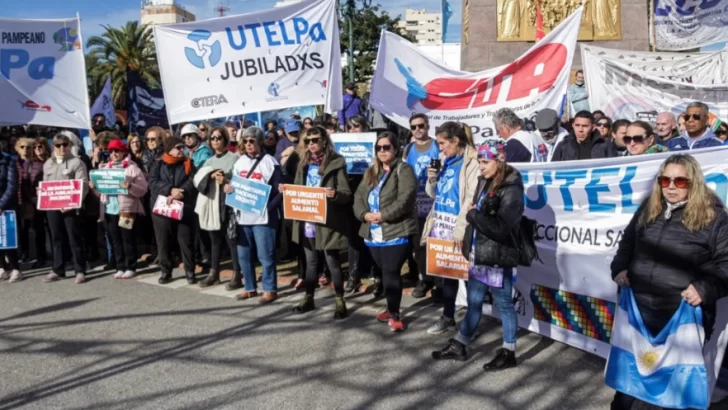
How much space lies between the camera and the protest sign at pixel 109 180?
8.22 metres

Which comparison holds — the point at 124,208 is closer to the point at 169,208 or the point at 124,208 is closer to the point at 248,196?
the point at 169,208

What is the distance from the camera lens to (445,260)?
548 cm

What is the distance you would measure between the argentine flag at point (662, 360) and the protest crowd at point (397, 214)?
0.04 ft

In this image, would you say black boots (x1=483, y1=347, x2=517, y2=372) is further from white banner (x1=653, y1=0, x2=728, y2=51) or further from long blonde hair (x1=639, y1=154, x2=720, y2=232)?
white banner (x1=653, y1=0, x2=728, y2=51)

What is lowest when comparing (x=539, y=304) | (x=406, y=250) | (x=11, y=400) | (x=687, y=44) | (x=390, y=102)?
(x=11, y=400)

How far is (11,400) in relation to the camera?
15.4 feet

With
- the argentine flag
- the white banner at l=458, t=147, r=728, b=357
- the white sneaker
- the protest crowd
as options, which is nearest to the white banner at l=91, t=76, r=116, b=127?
the protest crowd

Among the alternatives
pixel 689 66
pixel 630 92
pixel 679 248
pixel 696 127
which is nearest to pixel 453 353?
pixel 679 248

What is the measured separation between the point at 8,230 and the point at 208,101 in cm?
314

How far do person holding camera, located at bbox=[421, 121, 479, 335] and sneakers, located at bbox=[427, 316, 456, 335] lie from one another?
0.02 metres

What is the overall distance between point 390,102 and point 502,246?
3.57 metres

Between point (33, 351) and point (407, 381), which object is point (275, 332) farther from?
point (33, 351)

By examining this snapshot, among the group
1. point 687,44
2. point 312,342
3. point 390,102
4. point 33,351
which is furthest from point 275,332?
point 687,44

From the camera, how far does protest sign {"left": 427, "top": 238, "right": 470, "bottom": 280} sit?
17.7 feet
